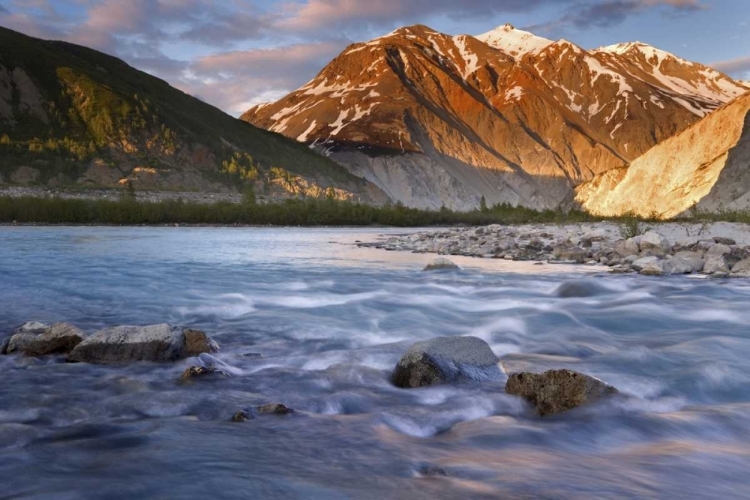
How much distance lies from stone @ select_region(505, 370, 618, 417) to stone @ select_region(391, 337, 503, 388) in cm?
69

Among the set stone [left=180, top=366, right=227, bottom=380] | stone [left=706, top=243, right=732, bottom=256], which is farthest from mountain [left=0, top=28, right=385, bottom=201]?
stone [left=180, top=366, right=227, bottom=380]

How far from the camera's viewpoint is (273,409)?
5316mm

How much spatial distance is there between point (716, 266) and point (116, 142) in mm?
125404

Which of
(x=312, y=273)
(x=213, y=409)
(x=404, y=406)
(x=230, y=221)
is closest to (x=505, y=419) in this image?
(x=404, y=406)

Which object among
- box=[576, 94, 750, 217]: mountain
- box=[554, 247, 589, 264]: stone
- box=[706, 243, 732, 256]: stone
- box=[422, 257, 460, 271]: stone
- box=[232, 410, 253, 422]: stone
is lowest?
box=[232, 410, 253, 422]: stone

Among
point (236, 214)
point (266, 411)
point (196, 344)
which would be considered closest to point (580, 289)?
point (196, 344)

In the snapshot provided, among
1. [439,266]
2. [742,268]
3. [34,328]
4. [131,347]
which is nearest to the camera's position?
[131,347]

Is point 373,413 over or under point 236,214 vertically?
under

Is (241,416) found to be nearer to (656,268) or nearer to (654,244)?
(656,268)

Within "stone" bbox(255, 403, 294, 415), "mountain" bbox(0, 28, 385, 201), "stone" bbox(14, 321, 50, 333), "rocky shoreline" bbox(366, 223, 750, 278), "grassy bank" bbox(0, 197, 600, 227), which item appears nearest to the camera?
"stone" bbox(255, 403, 294, 415)

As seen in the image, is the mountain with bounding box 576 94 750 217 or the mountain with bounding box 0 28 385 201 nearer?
the mountain with bounding box 576 94 750 217

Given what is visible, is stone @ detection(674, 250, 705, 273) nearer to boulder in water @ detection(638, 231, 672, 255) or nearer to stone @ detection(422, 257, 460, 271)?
boulder in water @ detection(638, 231, 672, 255)

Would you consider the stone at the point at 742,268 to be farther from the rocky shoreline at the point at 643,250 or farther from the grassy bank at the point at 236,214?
the grassy bank at the point at 236,214

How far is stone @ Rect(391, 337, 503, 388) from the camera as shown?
632 centimetres
